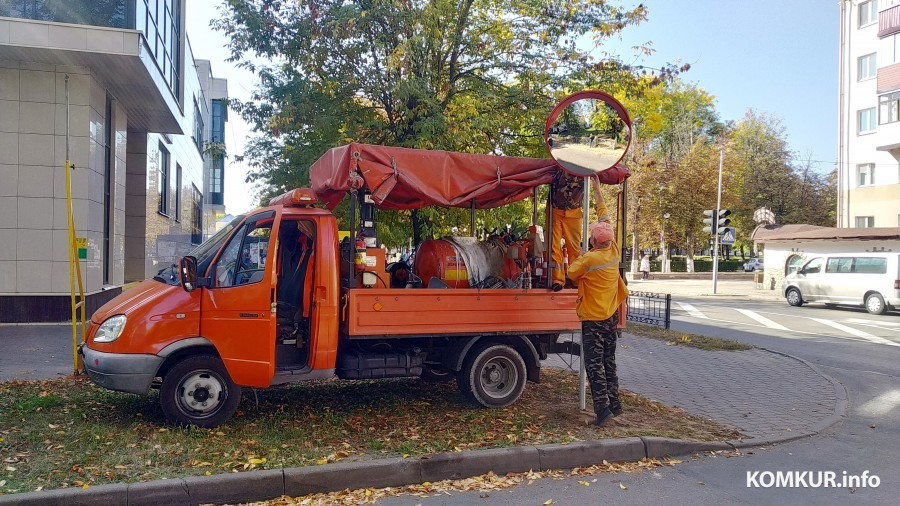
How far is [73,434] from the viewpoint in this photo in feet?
19.0

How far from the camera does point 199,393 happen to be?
6176 mm

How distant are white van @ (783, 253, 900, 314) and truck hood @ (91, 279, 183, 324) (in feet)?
69.7

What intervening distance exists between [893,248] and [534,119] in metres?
21.5

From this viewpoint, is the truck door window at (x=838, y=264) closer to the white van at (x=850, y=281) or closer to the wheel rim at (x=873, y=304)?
the white van at (x=850, y=281)

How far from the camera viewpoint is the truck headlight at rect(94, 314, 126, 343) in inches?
236

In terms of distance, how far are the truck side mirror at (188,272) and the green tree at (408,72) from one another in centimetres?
530

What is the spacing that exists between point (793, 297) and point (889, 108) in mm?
15206

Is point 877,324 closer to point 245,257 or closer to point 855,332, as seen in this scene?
point 855,332

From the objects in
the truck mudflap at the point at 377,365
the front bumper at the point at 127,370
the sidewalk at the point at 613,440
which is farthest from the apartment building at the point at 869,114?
the front bumper at the point at 127,370

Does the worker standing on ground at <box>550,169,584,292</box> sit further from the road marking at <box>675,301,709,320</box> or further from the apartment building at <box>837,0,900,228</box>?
the apartment building at <box>837,0,900,228</box>

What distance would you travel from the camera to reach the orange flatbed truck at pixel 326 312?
6.08 m

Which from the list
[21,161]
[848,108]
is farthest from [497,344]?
[848,108]

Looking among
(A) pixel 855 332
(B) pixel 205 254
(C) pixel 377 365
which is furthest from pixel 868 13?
(B) pixel 205 254

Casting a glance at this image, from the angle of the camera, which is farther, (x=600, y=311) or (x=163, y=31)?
(x=163, y=31)
